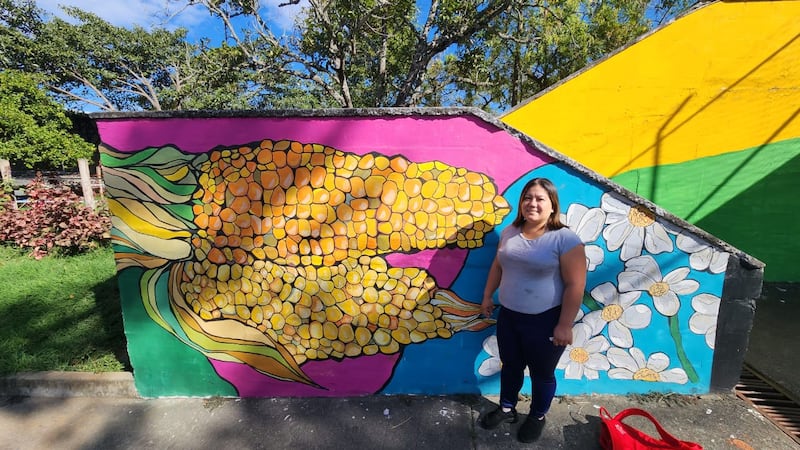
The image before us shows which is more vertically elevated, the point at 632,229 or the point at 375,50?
the point at 375,50

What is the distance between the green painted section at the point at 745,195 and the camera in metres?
4.66

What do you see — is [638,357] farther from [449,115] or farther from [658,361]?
[449,115]

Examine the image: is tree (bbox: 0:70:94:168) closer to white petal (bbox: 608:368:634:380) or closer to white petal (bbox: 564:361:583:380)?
white petal (bbox: 564:361:583:380)

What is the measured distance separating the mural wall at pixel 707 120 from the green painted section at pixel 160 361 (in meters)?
4.03

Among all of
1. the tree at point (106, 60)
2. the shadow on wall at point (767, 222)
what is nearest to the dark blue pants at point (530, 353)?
the shadow on wall at point (767, 222)

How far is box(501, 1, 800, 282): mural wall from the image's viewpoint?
431 centimetres

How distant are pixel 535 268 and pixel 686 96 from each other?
13.2 ft

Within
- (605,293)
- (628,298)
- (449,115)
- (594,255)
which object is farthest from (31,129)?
(628,298)

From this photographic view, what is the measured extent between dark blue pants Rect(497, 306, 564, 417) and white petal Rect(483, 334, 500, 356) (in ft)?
0.75

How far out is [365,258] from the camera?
8.36ft

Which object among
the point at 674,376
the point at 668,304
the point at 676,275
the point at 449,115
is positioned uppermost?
the point at 449,115

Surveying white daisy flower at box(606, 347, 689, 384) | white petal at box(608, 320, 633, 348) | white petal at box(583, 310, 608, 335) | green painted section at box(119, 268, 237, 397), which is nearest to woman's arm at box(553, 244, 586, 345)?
white petal at box(583, 310, 608, 335)

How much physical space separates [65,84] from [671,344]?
2902 centimetres

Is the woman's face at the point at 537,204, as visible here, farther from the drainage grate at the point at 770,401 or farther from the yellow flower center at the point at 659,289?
the drainage grate at the point at 770,401
